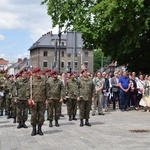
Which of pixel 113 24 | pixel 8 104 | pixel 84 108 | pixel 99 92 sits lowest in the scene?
pixel 84 108

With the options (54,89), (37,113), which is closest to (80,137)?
(37,113)

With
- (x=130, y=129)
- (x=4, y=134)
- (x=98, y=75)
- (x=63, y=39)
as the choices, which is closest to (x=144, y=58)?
(x=98, y=75)

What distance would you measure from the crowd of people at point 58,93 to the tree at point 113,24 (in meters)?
4.32

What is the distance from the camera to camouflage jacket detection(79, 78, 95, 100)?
1460 centimetres

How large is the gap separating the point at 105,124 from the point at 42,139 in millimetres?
3919

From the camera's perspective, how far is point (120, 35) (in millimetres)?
27953

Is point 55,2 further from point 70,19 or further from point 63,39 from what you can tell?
point 63,39

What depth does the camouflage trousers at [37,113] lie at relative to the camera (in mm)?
12406

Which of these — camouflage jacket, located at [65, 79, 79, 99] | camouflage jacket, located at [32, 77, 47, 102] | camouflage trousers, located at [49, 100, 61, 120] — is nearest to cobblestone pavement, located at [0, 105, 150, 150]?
camouflage trousers, located at [49, 100, 61, 120]

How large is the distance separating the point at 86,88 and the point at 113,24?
11.0 m

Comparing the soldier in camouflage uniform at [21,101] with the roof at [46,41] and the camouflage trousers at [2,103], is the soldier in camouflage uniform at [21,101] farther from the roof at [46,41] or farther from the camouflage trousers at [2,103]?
the roof at [46,41]

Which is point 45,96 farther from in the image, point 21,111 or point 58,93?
point 58,93

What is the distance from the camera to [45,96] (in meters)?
12.7

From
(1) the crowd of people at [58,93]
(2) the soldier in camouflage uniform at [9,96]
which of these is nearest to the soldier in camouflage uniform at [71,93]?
(1) the crowd of people at [58,93]
